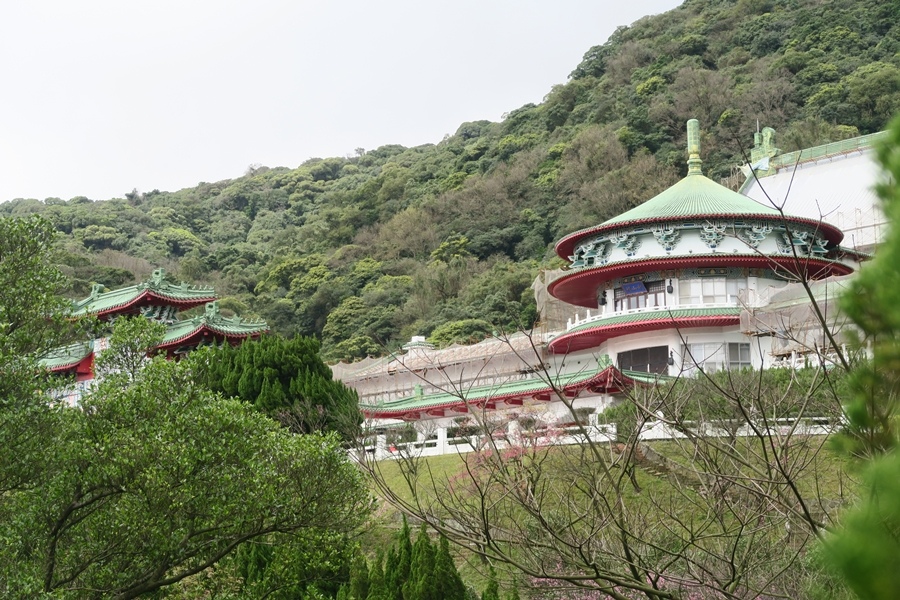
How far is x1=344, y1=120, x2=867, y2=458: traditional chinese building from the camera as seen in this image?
32.2 metres

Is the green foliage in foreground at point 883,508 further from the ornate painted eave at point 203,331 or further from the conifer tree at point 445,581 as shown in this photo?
the ornate painted eave at point 203,331

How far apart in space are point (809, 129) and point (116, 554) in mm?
49841

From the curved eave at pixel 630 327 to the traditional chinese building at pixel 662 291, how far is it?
40 mm

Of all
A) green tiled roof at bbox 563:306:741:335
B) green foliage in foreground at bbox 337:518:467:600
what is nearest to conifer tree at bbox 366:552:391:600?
green foliage in foreground at bbox 337:518:467:600

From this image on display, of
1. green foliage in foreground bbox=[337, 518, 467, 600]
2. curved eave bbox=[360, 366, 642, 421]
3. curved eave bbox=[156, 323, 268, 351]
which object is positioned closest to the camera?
green foliage in foreground bbox=[337, 518, 467, 600]

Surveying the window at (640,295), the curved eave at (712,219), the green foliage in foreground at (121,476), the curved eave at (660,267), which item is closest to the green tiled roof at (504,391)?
the window at (640,295)

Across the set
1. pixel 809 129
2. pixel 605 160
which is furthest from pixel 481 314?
pixel 809 129

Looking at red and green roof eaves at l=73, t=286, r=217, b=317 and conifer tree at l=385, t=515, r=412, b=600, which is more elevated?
red and green roof eaves at l=73, t=286, r=217, b=317

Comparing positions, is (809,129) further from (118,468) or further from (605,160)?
(118,468)

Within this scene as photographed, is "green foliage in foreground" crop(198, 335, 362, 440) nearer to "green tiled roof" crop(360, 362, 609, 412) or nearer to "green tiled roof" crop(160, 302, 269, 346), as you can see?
"green tiled roof" crop(360, 362, 609, 412)

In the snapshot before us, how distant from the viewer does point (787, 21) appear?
69062 millimetres

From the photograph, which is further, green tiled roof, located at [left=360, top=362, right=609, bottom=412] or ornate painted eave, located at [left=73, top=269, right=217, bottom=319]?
ornate painted eave, located at [left=73, top=269, right=217, bottom=319]

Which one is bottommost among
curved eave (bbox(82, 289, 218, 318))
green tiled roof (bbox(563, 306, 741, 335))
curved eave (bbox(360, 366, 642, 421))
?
curved eave (bbox(360, 366, 642, 421))

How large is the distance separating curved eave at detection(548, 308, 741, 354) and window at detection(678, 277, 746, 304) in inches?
38.0
